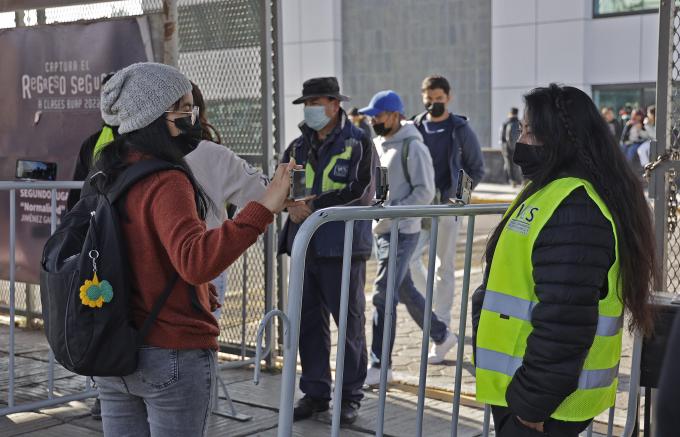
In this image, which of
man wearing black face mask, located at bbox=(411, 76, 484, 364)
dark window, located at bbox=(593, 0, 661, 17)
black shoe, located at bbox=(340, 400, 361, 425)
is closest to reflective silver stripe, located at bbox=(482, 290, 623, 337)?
black shoe, located at bbox=(340, 400, 361, 425)

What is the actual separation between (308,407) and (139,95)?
3071mm

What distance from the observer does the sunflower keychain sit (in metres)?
2.99

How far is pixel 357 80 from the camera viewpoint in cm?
2958

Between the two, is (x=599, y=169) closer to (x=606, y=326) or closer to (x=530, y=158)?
(x=530, y=158)

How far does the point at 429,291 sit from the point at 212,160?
1456 mm

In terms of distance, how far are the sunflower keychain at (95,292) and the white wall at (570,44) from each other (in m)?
22.7

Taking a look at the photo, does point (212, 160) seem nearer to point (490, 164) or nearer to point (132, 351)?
point (132, 351)

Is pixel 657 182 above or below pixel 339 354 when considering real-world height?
above

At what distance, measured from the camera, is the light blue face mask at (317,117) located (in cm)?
591

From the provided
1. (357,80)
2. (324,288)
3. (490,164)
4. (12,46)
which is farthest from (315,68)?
(324,288)

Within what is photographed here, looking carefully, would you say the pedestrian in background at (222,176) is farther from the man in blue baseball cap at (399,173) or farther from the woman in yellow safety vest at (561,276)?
the man in blue baseball cap at (399,173)

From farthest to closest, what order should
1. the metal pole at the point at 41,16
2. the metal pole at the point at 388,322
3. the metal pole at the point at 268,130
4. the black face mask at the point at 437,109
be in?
the metal pole at the point at 41,16
the black face mask at the point at 437,109
the metal pole at the point at 268,130
the metal pole at the point at 388,322

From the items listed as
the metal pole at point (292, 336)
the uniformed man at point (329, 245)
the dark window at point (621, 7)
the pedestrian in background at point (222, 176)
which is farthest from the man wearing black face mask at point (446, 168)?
the dark window at point (621, 7)

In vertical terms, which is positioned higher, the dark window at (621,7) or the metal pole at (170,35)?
the dark window at (621,7)
